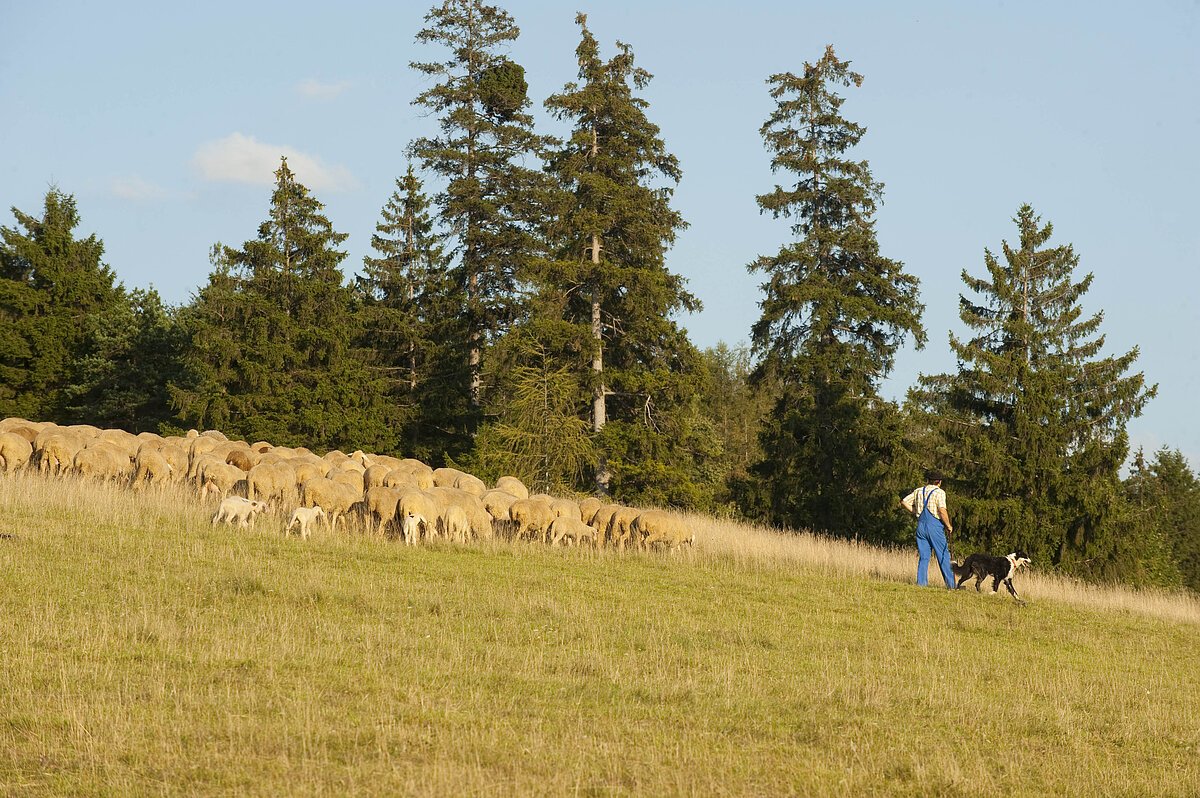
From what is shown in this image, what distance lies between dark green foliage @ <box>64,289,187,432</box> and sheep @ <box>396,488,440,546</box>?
33.1m

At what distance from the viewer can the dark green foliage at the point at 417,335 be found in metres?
49.0

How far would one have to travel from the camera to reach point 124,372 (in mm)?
53188

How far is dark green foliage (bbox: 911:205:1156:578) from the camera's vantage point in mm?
34406

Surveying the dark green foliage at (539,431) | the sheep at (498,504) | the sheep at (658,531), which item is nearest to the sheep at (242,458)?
the sheep at (498,504)

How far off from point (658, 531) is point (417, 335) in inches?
1059

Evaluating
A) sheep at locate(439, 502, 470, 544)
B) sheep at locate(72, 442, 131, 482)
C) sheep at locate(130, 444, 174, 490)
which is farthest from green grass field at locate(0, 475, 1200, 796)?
sheep at locate(72, 442, 131, 482)

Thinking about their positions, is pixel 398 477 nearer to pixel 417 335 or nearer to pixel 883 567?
pixel 883 567

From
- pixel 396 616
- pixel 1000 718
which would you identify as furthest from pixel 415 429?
pixel 1000 718

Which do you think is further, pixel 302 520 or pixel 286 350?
pixel 286 350

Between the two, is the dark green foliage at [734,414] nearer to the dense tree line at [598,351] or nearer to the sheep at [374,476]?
the dense tree line at [598,351]

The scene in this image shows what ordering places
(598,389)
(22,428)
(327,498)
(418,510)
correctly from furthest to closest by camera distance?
(598,389)
(22,428)
(327,498)
(418,510)

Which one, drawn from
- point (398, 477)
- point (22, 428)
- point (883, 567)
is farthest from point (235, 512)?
point (883, 567)

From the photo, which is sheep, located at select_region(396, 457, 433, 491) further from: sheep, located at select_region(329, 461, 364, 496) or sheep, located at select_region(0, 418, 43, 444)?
sheep, located at select_region(0, 418, 43, 444)

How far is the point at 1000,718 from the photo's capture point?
11.2 meters
